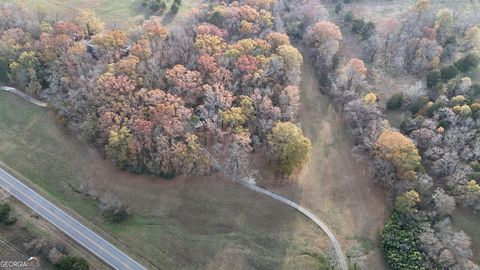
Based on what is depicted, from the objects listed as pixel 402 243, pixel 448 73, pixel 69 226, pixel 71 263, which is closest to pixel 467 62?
pixel 448 73

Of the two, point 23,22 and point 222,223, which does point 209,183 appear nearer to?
point 222,223

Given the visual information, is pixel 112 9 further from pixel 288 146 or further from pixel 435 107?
pixel 435 107

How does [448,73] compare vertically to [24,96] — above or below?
above

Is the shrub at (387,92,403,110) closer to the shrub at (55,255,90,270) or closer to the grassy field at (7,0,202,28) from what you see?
the grassy field at (7,0,202,28)

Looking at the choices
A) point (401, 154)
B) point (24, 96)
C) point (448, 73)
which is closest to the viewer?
point (401, 154)

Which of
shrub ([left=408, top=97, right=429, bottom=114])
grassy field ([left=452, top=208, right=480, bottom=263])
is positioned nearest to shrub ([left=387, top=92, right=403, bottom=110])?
shrub ([left=408, top=97, right=429, bottom=114])

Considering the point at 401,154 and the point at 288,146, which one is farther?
the point at 288,146
